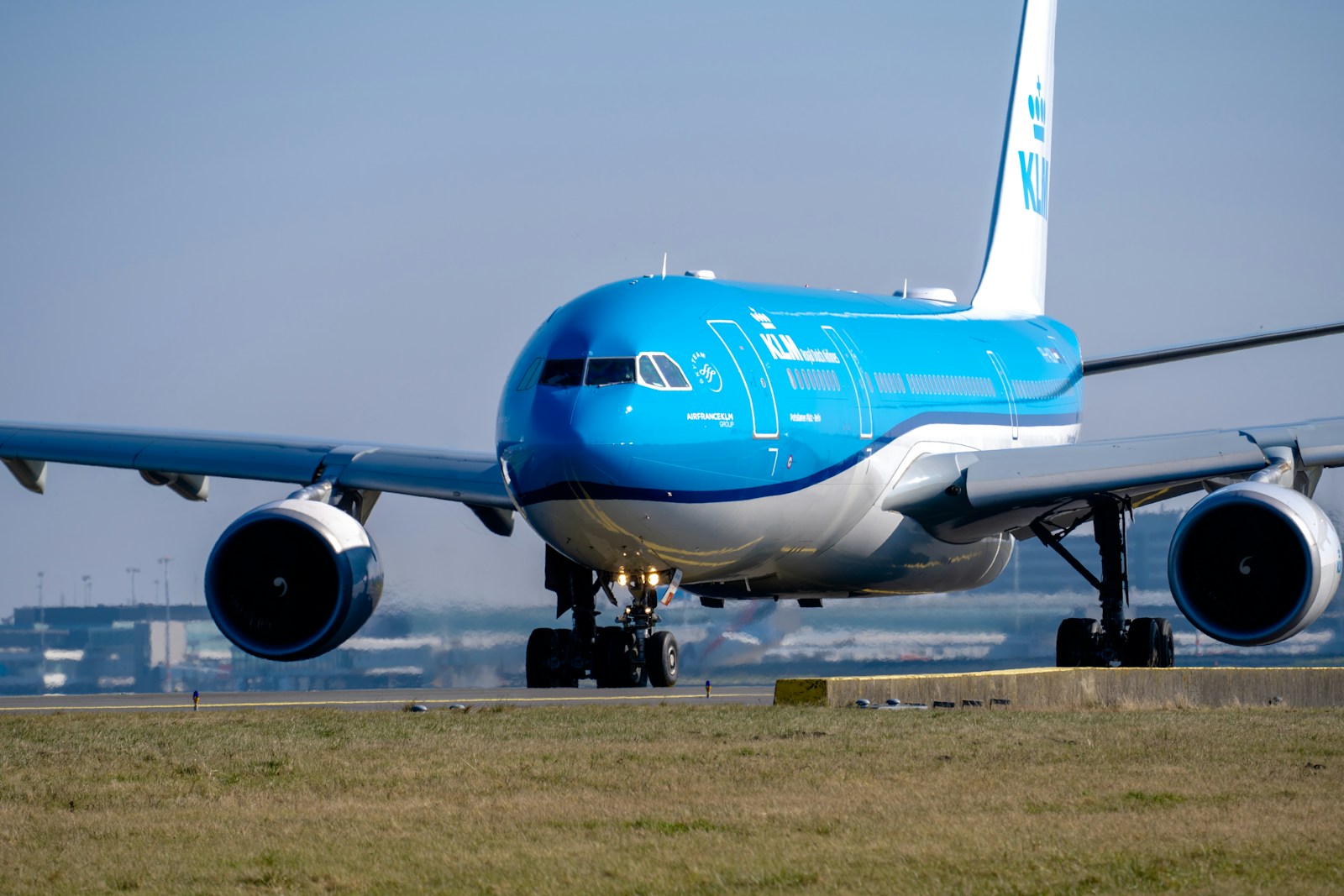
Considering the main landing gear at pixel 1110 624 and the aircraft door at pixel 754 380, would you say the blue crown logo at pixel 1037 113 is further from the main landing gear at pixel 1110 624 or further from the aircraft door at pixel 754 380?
the aircraft door at pixel 754 380

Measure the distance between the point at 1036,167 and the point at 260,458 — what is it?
15.3m

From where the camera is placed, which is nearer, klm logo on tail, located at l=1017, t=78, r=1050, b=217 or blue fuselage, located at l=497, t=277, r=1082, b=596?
blue fuselage, located at l=497, t=277, r=1082, b=596

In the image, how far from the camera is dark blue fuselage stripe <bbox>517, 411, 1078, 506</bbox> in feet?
56.7

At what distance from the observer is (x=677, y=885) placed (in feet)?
27.3

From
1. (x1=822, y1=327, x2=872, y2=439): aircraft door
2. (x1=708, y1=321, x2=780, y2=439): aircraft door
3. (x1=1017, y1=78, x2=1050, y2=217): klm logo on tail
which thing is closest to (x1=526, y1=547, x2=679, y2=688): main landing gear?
(x1=708, y1=321, x2=780, y2=439): aircraft door

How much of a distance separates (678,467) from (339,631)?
4.47 m

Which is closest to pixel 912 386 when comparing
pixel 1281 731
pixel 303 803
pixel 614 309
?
pixel 614 309

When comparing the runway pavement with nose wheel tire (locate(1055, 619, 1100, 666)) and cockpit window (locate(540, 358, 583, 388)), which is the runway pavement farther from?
nose wheel tire (locate(1055, 619, 1100, 666))

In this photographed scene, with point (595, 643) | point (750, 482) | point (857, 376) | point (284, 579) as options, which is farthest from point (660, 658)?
point (284, 579)

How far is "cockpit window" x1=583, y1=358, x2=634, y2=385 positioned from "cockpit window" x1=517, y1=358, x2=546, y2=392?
0.53 m

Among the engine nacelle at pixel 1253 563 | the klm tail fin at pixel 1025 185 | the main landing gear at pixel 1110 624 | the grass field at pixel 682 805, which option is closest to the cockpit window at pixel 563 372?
the grass field at pixel 682 805

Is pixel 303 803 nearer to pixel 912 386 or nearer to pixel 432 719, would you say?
pixel 432 719

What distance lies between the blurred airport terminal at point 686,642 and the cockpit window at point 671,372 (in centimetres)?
928

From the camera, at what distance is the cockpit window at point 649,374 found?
17.6m
